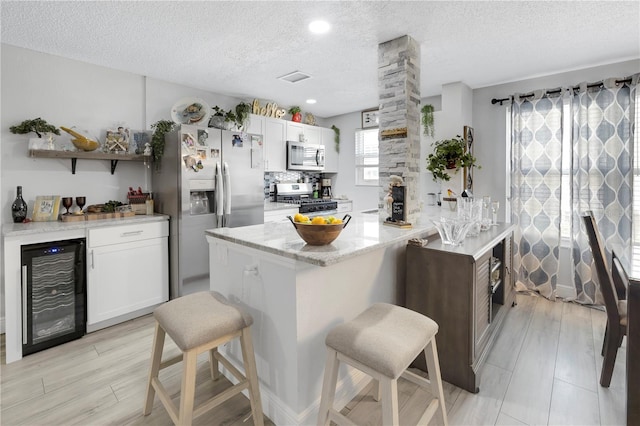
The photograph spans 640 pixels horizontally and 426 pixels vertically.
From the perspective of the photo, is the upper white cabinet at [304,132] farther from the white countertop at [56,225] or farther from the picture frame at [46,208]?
the picture frame at [46,208]

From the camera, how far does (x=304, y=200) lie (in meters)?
5.07

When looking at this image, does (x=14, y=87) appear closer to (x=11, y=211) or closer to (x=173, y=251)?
(x=11, y=211)

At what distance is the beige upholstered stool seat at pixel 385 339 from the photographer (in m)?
1.27

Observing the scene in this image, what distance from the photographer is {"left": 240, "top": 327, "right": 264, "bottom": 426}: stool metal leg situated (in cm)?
162

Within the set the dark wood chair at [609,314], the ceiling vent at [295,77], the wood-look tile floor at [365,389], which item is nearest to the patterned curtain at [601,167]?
the wood-look tile floor at [365,389]

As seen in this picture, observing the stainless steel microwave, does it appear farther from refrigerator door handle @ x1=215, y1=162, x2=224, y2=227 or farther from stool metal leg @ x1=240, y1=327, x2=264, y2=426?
stool metal leg @ x1=240, y1=327, x2=264, y2=426

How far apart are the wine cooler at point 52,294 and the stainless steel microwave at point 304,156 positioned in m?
2.88

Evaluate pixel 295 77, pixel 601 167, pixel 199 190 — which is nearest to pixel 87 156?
pixel 199 190

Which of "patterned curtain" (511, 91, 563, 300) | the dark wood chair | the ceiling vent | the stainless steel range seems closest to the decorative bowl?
the dark wood chair

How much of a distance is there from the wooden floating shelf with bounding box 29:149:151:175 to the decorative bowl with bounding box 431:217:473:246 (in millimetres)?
3065

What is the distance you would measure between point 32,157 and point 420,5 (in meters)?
3.54

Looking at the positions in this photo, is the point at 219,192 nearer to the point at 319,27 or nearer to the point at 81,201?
the point at 81,201

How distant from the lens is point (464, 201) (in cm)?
264

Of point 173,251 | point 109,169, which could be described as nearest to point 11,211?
point 109,169
